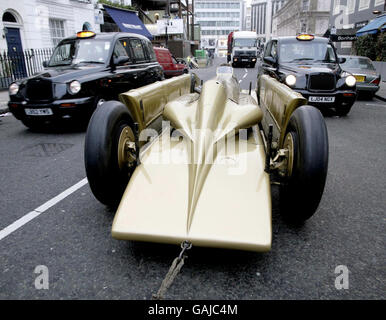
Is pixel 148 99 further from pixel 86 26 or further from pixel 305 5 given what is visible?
pixel 305 5

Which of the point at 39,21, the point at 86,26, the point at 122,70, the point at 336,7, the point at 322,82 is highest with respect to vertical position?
the point at 336,7

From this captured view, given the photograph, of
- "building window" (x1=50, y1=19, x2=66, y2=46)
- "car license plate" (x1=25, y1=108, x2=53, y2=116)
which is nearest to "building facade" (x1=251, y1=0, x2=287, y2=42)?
"building window" (x1=50, y1=19, x2=66, y2=46)

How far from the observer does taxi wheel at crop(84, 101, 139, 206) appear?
2.66m

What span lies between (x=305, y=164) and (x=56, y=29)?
65.7ft

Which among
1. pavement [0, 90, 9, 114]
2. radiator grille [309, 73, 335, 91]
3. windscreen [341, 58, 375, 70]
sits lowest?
pavement [0, 90, 9, 114]

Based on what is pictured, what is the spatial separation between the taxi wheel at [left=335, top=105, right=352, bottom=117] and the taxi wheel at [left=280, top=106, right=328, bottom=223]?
243 inches

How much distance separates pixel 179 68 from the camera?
1440 cm

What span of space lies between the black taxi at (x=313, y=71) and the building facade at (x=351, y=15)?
16876 mm

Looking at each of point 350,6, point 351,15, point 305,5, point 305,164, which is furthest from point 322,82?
point 305,5

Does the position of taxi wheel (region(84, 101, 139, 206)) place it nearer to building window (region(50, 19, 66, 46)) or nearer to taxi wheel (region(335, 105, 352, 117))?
taxi wheel (region(335, 105, 352, 117))

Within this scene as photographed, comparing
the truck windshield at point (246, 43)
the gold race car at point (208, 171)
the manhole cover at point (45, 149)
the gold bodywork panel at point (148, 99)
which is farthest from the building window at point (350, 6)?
the gold race car at point (208, 171)

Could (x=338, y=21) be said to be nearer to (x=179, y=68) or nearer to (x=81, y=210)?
(x=179, y=68)

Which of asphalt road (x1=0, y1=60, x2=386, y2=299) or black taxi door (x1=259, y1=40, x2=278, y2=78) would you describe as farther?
black taxi door (x1=259, y1=40, x2=278, y2=78)

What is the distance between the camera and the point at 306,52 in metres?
8.63
